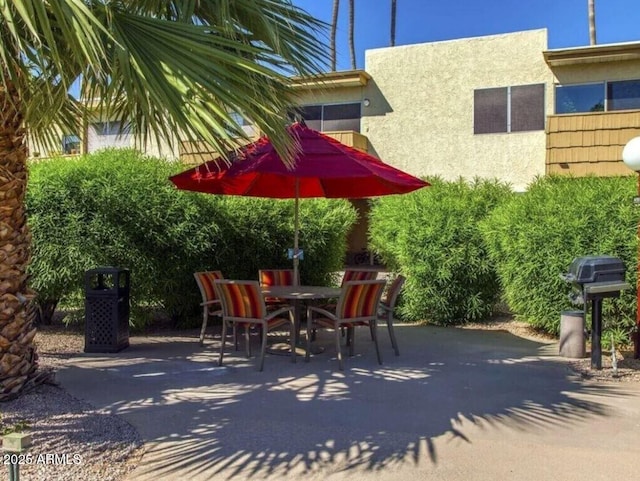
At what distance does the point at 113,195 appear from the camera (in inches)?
324

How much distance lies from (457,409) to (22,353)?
3.77 meters

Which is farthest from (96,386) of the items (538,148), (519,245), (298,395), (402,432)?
(538,148)

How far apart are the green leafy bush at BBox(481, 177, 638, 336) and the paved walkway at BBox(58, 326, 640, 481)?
1262mm

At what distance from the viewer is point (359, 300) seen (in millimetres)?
6766

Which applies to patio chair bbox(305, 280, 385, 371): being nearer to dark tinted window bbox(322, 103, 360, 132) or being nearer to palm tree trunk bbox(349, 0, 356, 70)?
dark tinted window bbox(322, 103, 360, 132)

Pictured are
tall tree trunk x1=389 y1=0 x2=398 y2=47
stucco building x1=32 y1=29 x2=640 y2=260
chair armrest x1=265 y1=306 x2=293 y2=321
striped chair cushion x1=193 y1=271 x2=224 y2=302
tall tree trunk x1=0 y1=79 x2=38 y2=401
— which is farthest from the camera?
tall tree trunk x1=389 y1=0 x2=398 y2=47

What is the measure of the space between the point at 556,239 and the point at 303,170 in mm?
3960

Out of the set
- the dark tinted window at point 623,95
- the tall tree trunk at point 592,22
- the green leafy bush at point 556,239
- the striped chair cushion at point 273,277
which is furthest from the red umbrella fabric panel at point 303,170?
the tall tree trunk at point 592,22

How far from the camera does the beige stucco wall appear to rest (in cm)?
1723

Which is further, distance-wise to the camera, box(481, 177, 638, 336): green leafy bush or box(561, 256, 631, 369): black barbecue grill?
box(481, 177, 638, 336): green leafy bush

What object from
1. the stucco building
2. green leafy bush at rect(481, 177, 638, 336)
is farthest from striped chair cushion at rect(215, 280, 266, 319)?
the stucco building

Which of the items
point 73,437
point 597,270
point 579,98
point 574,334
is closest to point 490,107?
point 579,98

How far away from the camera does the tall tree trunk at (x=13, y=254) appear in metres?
4.85

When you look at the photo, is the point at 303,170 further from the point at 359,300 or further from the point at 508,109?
the point at 508,109
